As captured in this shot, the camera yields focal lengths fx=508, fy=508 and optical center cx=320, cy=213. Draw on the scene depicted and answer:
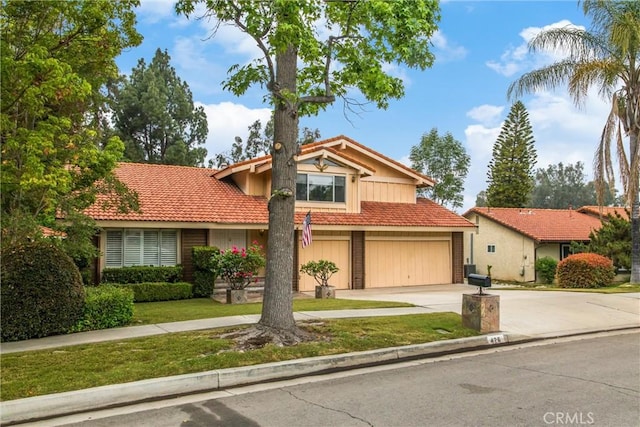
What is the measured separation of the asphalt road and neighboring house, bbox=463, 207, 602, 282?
71.4 feet

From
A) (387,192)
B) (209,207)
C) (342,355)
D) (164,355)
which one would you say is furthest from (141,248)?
(342,355)

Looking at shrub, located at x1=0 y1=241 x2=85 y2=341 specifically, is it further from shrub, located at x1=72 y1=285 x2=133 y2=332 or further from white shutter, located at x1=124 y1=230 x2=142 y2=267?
white shutter, located at x1=124 y1=230 x2=142 y2=267

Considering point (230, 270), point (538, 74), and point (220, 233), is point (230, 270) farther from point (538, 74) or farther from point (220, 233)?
point (538, 74)

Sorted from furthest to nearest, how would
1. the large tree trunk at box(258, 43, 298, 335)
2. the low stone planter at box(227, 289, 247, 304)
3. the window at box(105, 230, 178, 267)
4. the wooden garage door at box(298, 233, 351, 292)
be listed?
the wooden garage door at box(298, 233, 351, 292)
the window at box(105, 230, 178, 267)
the low stone planter at box(227, 289, 247, 304)
the large tree trunk at box(258, 43, 298, 335)

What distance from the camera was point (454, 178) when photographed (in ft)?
136

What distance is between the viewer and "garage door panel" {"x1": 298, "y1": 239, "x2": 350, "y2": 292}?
62.6ft

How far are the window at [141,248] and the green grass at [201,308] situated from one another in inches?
89.9

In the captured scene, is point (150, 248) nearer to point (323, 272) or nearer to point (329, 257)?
point (323, 272)

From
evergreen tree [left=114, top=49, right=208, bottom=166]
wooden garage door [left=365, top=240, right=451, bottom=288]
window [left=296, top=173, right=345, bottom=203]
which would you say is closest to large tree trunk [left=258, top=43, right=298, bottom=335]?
window [left=296, top=173, right=345, bottom=203]

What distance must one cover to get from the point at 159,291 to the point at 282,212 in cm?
831

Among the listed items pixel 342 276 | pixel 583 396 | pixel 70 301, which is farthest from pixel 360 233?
pixel 583 396

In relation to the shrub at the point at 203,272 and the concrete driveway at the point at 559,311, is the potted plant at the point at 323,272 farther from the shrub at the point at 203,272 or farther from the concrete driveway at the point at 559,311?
the shrub at the point at 203,272

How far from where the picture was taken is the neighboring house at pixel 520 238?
29828 millimetres

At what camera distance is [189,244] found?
17281mm
